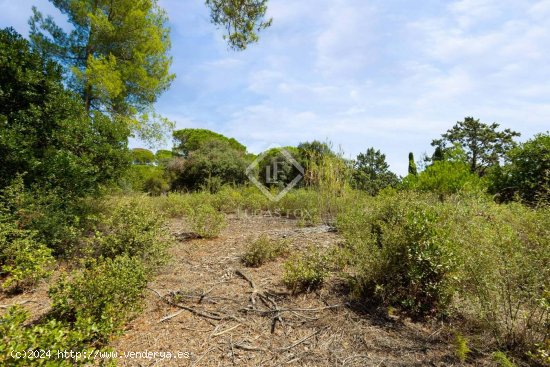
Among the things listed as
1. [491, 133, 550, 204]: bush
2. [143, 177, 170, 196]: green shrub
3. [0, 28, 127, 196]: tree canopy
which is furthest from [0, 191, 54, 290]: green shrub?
[143, 177, 170, 196]: green shrub

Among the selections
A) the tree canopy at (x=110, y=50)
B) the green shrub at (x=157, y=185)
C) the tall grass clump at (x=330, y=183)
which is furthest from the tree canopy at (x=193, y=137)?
the tall grass clump at (x=330, y=183)

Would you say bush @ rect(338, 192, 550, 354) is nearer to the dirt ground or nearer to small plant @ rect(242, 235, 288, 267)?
the dirt ground

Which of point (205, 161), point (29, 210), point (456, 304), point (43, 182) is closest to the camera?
point (456, 304)

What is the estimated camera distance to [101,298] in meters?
2.17

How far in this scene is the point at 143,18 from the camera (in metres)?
8.20

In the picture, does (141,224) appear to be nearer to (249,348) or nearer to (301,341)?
(249,348)

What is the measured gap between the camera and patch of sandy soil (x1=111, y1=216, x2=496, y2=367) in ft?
6.51

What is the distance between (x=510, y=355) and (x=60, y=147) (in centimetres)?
555

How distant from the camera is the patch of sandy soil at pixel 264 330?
199 centimetres

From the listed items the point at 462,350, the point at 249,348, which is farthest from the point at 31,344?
the point at 462,350

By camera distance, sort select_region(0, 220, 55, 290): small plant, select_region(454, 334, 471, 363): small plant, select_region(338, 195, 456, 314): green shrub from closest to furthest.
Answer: select_region(454, 334, 471, 363): small plant
select_region(338, 195, 456, 314): green shrub
select_region(0, 220, 55, 290): small plant

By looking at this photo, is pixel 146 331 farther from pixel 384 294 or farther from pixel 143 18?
pixel 143 18

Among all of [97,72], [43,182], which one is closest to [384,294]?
[43,182]

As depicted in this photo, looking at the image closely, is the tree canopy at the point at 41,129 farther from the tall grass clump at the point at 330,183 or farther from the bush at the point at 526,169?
the bush at the point at 526,169
